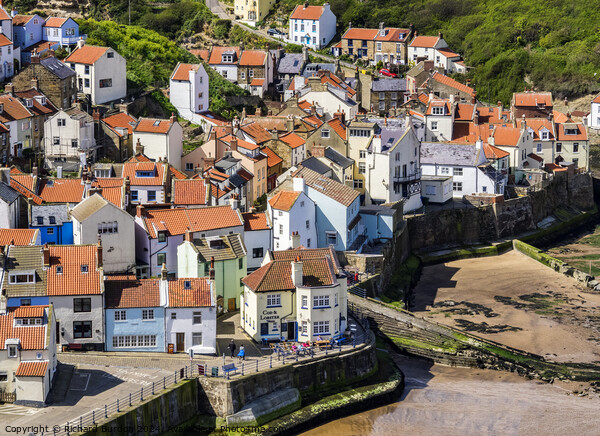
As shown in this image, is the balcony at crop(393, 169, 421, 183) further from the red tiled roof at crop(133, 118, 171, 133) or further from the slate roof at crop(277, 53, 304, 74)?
the slate roof at crop(277, 53, 304, 74)

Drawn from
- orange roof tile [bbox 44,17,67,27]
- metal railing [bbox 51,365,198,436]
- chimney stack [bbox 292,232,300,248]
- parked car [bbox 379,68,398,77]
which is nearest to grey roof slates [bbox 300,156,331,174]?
chimney stack [bbox 292,232,300,248]

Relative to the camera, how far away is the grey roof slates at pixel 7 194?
60844 mm

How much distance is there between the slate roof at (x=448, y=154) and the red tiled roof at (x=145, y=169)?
22104mm

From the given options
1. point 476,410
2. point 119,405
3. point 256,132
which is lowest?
point 476,410

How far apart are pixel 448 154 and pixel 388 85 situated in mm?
21607

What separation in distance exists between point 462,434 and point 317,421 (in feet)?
20.2

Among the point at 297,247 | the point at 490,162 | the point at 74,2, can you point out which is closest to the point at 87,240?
the point at 297,247

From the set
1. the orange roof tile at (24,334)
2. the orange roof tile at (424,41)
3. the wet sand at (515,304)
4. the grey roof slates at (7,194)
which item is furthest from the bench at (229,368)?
the orange roof tile at (424,41)

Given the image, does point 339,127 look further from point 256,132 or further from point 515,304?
point 515,304

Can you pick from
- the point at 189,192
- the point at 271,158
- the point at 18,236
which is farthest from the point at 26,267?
the point at 271,158

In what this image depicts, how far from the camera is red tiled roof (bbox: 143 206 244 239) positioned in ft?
203

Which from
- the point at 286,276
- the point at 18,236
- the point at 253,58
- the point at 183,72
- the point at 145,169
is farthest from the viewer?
the point at 253,58

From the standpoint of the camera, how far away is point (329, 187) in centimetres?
6875

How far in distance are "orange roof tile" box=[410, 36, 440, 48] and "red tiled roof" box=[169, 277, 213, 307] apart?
234 ft
